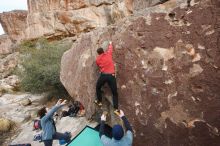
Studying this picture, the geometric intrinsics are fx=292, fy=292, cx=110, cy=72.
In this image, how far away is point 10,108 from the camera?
572 inches

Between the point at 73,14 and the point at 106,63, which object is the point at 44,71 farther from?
the point at 73,14

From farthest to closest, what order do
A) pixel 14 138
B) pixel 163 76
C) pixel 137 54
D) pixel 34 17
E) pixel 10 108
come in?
pixel 34 17 → pixel 10 108 → pixel 14 138 → pixel 137 54 → pixel 163 76

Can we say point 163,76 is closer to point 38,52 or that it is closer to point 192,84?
point 192,84

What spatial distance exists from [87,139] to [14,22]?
2798 centimetres

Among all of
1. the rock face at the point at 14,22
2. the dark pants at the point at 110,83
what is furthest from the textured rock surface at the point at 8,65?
the dark pants at the point at 110,83

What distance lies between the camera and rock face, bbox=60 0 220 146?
5746 millimetres

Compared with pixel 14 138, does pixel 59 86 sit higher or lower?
higher

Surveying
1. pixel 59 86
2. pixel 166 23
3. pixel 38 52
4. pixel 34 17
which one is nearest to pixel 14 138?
pixel 59 86

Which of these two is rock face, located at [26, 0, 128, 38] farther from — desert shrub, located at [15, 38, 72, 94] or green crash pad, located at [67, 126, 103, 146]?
green crash pad, located at [67, 126, 103, 146]

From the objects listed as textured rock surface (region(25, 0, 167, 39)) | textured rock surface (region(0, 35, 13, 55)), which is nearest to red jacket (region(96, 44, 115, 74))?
textured rock surface (region(25, 0, 167, 39))

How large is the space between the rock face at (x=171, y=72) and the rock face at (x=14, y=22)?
1044 inches

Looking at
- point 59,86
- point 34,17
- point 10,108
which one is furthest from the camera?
point 34,17

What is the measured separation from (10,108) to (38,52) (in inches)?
128

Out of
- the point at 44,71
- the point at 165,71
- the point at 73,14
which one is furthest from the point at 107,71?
the point at 73,14
